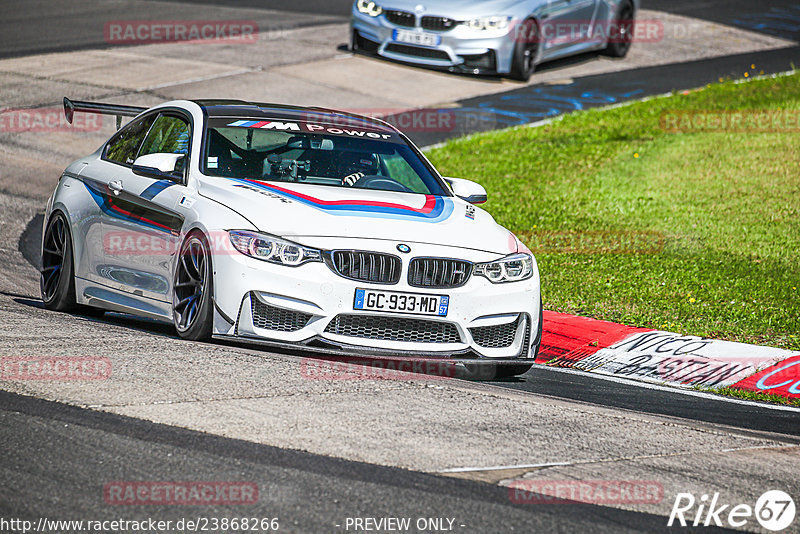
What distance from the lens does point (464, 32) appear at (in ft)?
62.5

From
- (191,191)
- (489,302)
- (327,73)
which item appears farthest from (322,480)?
(327,73)

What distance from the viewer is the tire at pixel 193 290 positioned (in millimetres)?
7070

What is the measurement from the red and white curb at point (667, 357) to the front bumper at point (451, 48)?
398 inches

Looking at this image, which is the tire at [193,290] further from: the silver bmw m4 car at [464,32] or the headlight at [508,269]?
the silver bmw m4 car at [464,32]

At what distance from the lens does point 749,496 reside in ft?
17.7

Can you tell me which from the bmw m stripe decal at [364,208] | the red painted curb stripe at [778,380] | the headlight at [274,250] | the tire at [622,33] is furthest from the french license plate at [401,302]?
the tire at [622,33]

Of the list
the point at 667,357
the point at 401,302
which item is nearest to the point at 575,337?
the point at 667,357

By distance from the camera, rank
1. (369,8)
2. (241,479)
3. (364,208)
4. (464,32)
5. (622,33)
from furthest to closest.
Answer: (622,33) < (369,8) < (464,32) < (364,208) < (241,479)

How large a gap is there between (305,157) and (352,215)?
1.06 meters

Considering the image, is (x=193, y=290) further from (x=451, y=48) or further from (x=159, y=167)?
(x=451, y=48)

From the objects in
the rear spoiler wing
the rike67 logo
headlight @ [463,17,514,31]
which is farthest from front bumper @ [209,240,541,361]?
headlight @ [463,17,514,31]

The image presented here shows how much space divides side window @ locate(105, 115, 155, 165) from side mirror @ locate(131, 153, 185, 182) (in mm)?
718

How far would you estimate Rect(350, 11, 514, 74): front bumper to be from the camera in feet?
62.8

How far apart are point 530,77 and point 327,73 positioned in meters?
3.55
